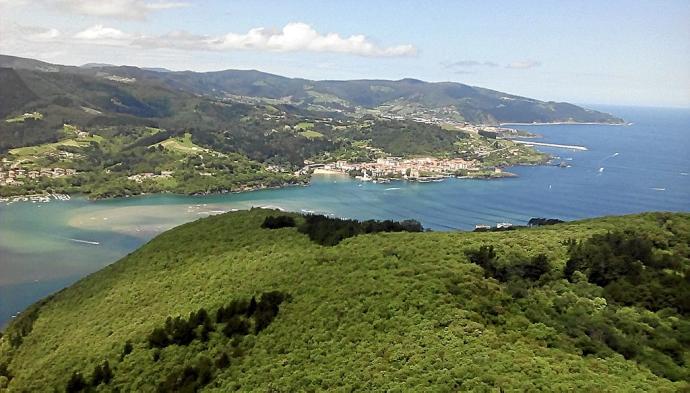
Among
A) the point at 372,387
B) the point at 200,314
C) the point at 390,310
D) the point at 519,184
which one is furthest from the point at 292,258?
the point at 519,184

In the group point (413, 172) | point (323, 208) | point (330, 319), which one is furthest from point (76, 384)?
point (413, 172)

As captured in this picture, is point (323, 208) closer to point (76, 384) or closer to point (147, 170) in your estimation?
point (147, 170)

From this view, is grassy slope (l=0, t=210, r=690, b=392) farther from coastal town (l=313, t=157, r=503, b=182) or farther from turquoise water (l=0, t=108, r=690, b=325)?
coastal town (l=313, t=157, r=503, b=182)

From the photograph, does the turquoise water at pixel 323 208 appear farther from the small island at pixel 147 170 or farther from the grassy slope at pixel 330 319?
the grassy slope at pixel 330 319

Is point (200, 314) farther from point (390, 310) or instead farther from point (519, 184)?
point (519, 184)

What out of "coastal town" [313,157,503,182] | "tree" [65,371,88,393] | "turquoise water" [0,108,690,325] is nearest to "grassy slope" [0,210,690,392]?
"tree" [65,371,88,393]

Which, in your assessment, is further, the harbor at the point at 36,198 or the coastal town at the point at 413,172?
the coastal town at the point at 413,172

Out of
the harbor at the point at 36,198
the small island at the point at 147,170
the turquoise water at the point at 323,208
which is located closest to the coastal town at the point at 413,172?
the small island at the point at 147,170
